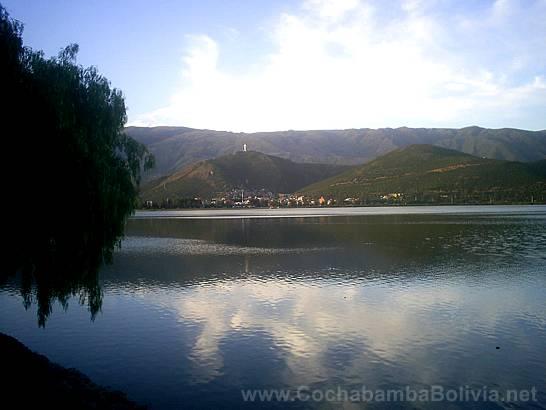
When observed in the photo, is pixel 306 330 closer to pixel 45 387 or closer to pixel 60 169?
pixel 45 387

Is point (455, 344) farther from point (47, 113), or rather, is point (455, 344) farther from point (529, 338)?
point (47, 113)

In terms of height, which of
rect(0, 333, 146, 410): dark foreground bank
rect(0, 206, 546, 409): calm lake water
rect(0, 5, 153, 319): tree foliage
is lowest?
rect(0, 206, 546, 409): calm lake water

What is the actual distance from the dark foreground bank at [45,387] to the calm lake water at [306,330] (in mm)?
1475

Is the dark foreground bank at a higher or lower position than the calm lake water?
higher

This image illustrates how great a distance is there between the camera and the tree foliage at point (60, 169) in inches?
587

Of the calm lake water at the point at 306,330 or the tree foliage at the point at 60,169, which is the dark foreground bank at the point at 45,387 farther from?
the tree foliage at the point at 60,169

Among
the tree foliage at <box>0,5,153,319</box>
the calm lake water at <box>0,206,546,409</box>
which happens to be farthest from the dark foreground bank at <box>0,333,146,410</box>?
the tree foliage at <box>0,5,153,319</box>

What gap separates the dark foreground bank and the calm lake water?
4.84 ft

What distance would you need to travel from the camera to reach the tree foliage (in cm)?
1490

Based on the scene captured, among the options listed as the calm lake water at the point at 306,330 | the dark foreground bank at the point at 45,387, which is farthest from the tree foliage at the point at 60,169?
the calm lake water at the point at 306,330

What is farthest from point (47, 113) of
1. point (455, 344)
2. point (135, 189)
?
point (455, 344)

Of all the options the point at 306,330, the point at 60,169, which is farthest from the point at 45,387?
the point at 306,330

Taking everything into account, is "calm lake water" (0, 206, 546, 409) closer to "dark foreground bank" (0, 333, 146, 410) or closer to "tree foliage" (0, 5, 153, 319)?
"dark foreground bank" (0, 333, 146, 410)

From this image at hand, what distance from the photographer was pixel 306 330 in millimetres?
22922
